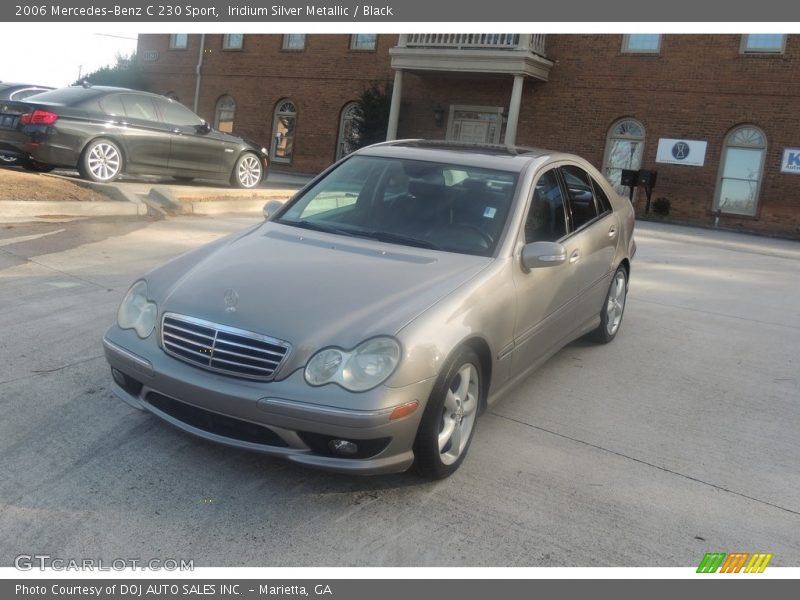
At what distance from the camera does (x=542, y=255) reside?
4453 millimetres

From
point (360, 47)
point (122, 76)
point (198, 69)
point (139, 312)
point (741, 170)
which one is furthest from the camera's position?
point (122, 76)

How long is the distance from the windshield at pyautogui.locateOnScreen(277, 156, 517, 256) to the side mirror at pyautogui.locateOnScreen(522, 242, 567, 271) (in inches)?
7.7

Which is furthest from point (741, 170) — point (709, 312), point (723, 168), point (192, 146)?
point (709, 312)

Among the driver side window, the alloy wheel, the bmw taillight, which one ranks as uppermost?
the bmw taillight

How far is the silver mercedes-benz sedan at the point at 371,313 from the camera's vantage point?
136 inches

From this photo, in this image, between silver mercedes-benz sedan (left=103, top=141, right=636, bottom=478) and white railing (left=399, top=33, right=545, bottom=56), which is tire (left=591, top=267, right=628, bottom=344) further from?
white railing (left=399, top=33, right=545, bottom=56)

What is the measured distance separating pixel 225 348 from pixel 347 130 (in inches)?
924

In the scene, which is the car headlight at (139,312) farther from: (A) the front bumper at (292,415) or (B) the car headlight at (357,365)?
(B) the car headlight at (357,365)

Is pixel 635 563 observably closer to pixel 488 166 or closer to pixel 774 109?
pixel 488 166

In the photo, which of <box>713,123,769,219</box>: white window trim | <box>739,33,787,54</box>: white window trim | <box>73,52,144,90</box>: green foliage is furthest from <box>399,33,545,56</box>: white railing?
<box>73,52,144,90</box>: green foliage

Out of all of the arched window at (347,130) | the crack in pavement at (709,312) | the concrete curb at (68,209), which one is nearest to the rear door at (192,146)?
the concrete curb at (68,209)

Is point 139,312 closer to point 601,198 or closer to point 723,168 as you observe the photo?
point 601,198

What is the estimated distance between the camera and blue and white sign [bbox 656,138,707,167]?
20.2 meters

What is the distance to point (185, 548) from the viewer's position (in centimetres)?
317
